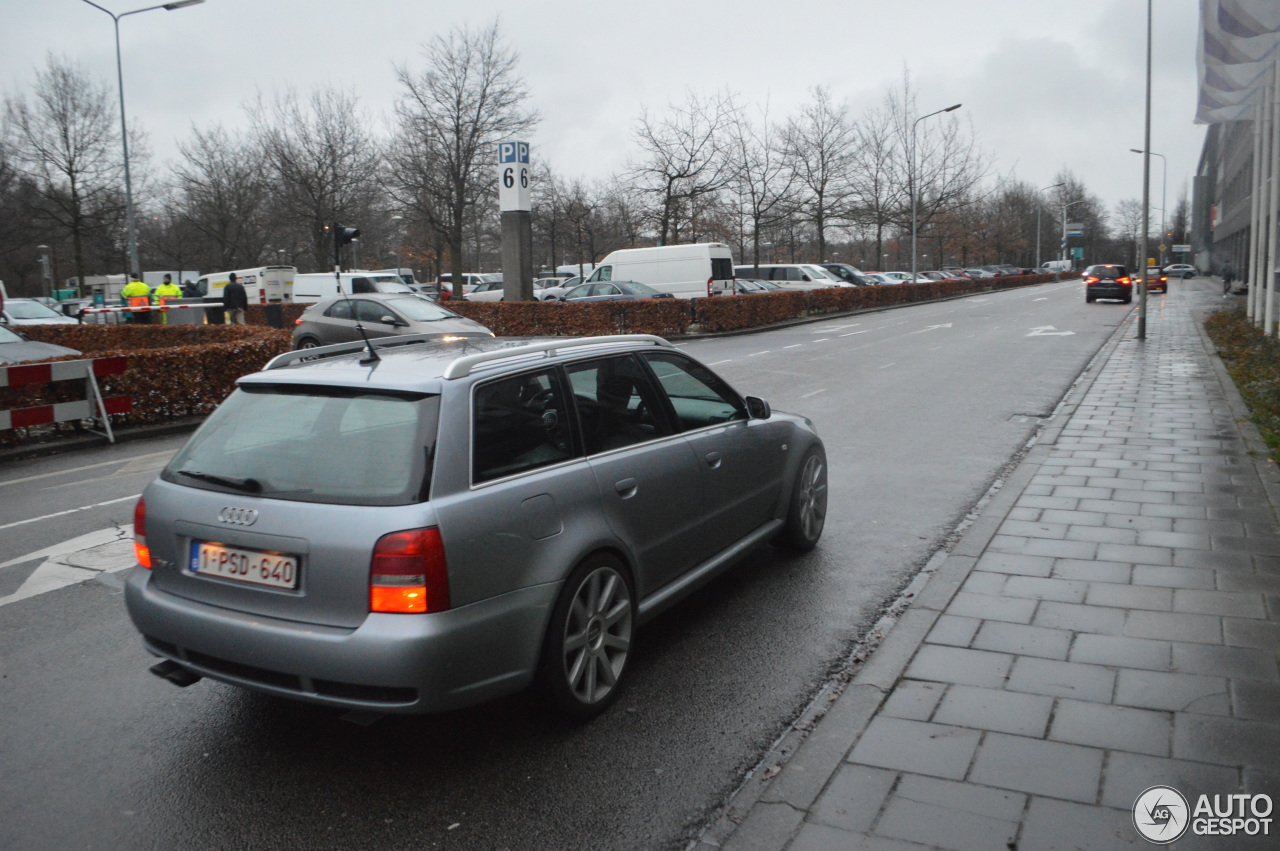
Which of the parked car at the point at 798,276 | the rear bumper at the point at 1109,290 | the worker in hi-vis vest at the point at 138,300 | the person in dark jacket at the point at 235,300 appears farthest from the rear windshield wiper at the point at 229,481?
the rear bumper at the point at 1109,290

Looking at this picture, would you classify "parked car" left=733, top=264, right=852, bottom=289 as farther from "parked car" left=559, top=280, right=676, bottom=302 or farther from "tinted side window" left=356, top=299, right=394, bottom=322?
"tinted side window" left=356, top=299, right=394, bottom=322

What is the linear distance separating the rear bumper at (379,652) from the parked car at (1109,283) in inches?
1639

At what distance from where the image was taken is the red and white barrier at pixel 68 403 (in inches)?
421

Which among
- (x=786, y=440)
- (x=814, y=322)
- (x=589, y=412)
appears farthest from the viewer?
(x=814, y=322)

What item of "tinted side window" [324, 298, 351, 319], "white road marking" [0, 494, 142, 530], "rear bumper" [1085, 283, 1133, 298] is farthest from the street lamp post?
"white road marking" [0, 494, 142, 530]

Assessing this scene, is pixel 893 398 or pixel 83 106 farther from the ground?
pixel 83 106

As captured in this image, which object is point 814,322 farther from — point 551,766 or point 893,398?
point 551,766

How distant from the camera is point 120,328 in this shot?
19500mm

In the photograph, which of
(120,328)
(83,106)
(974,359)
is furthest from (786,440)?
(83,106)

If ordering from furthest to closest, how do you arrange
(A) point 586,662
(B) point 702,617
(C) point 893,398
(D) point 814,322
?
(D) point 814,322 → (C) point 893,398 → (B) point 702,617 → (A) point 586,662

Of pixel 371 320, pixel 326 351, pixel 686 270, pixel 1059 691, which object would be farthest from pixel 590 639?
pixel 686 270

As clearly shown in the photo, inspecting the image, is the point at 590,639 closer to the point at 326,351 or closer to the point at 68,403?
the point at 326,351

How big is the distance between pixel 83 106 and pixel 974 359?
39645 mm

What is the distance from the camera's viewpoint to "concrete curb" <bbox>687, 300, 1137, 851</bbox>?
315 centimetres
